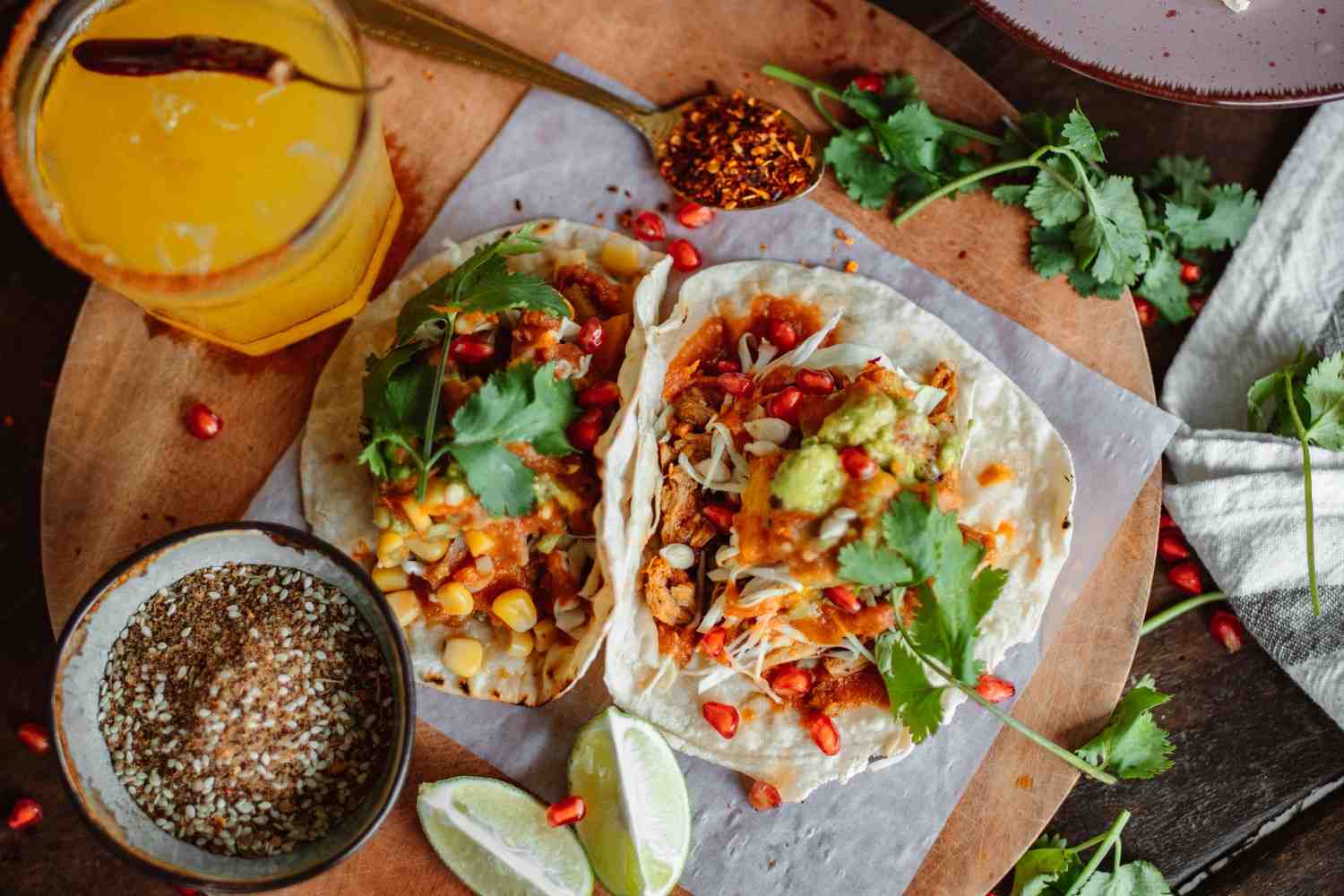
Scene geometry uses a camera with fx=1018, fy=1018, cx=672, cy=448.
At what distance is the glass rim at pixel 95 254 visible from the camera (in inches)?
121

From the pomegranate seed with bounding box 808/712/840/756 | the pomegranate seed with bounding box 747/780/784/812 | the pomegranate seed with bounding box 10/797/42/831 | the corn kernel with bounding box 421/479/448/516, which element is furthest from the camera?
the pomegranate seed with bounding box 10/797/42/831

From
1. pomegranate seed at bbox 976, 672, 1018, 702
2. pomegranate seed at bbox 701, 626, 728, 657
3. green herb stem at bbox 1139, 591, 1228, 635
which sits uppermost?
green herb stem at bbox 1139, 591, 1228, 635

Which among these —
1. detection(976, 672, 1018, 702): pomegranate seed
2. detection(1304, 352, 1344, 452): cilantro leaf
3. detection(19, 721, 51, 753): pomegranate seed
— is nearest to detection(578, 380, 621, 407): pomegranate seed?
detection(976, 672, 1018, 702): pomegranate seed

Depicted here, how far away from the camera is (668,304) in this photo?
4102mm

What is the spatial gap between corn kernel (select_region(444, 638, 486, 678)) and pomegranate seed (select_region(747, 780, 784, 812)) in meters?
1.16

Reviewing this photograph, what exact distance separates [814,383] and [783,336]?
1.02ft

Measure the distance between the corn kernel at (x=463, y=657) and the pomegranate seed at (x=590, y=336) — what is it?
1.19 meters

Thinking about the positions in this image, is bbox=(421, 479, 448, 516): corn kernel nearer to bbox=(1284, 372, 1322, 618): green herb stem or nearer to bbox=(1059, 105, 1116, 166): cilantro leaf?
bbox=(1059, 105, 1116, 166): cilantro leaf

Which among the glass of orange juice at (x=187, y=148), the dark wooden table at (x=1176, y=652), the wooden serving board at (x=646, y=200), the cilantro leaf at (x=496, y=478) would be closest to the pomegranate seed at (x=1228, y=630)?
the dark wooden table at (x=1176, y=652)

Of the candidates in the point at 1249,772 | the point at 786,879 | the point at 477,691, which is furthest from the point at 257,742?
the point at 1249,772

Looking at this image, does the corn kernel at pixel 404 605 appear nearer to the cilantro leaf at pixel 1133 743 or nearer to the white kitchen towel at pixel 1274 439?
the cilantro leaf at pixel 1133 743

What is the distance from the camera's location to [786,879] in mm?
3945

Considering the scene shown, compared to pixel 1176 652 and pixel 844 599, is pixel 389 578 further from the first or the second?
pixel 1176 652

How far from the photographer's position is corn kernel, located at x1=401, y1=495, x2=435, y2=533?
3473 mm
